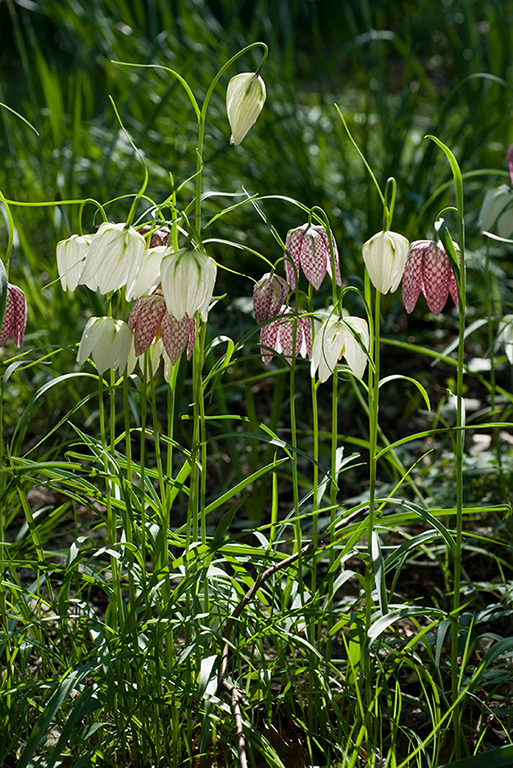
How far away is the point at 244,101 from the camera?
99 cm

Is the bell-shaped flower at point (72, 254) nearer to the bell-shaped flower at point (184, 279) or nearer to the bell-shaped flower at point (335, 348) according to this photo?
the bell-shaped flower at point (184, 279)

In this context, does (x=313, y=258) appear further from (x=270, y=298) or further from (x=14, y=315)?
(x=14, y=315)

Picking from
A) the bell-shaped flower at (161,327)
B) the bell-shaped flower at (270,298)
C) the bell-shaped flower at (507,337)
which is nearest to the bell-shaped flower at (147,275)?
the bell-shaped flower at (161,327)

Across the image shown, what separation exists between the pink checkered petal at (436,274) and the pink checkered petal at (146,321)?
356 mm

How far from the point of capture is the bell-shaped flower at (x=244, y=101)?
988 mm

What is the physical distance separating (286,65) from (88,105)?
958 mm

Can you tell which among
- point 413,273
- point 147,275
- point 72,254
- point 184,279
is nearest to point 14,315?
point 72,254

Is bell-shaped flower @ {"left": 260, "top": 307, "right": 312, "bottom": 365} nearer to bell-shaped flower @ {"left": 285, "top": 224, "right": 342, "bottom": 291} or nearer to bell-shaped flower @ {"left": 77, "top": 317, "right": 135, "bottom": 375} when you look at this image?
bell-shaped flower @ {"left": 285, "top": 224, "right": 342, "bottom": 291}

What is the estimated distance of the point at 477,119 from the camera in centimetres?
309

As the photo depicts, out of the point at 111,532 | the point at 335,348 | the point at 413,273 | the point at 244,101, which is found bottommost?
the point at 111,532

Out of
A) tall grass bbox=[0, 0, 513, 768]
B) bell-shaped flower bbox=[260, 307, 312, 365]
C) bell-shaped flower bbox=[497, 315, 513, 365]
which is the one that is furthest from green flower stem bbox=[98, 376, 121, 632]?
bell-shaped flower bbox=[497, 315, 513, 365]

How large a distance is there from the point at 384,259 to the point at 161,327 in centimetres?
30

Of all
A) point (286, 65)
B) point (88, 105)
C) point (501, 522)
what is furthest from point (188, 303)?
point (88, 105)

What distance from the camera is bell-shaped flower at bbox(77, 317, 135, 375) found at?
0.98 meters
